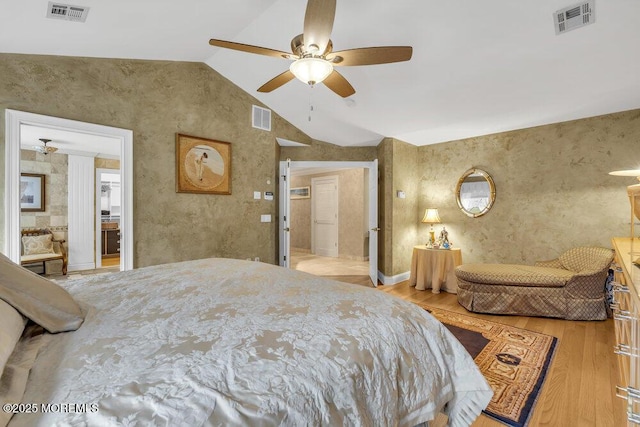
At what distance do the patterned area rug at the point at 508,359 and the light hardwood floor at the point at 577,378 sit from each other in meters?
0.06

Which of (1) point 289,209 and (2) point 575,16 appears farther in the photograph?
(1) point 289,209

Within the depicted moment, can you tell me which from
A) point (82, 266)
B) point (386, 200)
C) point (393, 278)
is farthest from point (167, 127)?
point (82, 266)

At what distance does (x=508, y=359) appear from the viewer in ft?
7.52

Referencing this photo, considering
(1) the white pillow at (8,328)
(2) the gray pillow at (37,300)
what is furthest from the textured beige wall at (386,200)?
(1) the white pillow at (8,328)

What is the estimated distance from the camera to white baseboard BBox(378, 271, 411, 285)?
466 cm

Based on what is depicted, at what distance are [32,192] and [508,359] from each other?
7308mm

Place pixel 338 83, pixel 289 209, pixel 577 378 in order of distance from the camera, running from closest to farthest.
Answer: pixel 577 378 < pixel 338 83 < pixel 289 209

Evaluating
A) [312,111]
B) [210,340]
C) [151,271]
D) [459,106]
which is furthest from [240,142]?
[210,340]

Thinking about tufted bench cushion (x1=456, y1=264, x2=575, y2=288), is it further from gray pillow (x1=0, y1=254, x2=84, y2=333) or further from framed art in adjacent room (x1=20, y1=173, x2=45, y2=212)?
framed art in adjacent room (x1=20, y1=173, x2=45, y2=212)

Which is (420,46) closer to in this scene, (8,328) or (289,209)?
(289,209)

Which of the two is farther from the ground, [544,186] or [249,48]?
[249,48]

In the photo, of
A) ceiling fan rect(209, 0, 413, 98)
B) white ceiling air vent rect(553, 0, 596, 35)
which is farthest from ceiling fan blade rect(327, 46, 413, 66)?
white ceiling air vent rect(553, 0, 596, 35)

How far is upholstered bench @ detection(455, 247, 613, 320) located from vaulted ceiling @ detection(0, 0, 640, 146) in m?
1.83

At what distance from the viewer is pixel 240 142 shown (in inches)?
160
